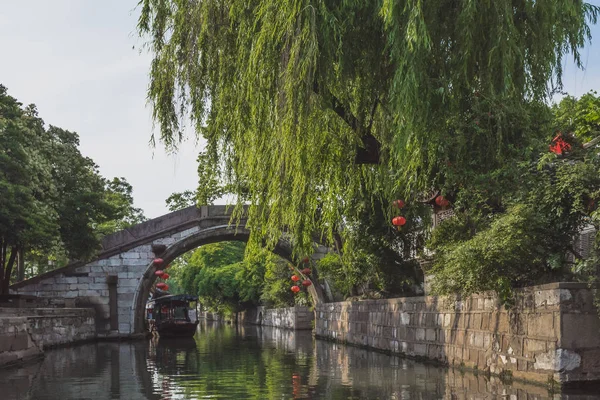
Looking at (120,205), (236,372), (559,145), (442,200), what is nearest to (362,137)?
(442,200)

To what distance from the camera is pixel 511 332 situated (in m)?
9.56

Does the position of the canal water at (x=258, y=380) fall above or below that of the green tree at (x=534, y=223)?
below

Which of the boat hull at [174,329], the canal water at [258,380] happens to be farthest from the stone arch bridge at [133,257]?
the canal water at [258,380]

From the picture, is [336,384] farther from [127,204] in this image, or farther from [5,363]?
[127,204]

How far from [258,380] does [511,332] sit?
3.33 m

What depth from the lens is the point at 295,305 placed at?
33.5 metres

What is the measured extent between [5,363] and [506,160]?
346 inches

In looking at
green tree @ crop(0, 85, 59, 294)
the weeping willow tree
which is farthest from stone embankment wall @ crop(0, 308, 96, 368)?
the weeping willow tree

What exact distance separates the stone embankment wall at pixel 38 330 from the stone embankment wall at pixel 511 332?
6.82m

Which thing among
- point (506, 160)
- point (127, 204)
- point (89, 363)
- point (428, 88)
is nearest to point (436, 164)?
point (506, 160)

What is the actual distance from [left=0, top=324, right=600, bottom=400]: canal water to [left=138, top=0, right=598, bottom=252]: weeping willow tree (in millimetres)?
2083

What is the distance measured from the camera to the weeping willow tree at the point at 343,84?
30.4 feet

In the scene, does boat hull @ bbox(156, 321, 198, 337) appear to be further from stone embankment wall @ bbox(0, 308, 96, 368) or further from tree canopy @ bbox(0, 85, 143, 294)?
tree canopy @ bbox(0, 85, 143, 294)

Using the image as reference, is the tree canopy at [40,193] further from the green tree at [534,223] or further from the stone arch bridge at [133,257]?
the green tree at [534,223]
